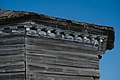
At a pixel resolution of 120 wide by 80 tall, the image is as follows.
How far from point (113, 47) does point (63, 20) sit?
3503mm

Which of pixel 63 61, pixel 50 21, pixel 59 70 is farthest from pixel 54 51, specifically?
pixel 50 21

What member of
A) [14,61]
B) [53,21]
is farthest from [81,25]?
[14,61]

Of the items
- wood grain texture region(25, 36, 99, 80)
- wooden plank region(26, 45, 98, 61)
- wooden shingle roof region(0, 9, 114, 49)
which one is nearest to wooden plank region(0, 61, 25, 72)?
wood grain texture region(25, 36, 99, 80)

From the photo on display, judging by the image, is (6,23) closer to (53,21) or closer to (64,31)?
(53,21)

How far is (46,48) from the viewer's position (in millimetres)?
7223

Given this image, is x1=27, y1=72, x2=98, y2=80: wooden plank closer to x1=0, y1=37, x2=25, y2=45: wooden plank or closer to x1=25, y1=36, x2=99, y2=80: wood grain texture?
x1=25, y1=36, x2=99, y2=80: wood grain texture

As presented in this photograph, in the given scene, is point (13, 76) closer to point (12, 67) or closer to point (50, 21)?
point (12, 67)

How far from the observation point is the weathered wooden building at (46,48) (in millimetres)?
6746

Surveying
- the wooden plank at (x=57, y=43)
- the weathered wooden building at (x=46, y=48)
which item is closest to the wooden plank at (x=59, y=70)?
the weathered wooden building at (x=46, y=48)

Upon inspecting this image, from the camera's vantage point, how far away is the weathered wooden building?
675 centimetres

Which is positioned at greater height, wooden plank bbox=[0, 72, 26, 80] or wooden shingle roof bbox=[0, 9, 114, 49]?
wooden shingle roof bbox=[0, 9, 114, 49]

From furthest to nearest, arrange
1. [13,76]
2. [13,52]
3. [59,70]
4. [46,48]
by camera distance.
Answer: [46,48], [59,70], [13,52], [13,76]

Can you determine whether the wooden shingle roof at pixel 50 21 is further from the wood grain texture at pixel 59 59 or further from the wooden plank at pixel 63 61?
the wooden plank at pixel 63 61

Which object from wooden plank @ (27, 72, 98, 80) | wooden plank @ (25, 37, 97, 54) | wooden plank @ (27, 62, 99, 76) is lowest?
wooden plank @ (27, 72, 98, 80)
